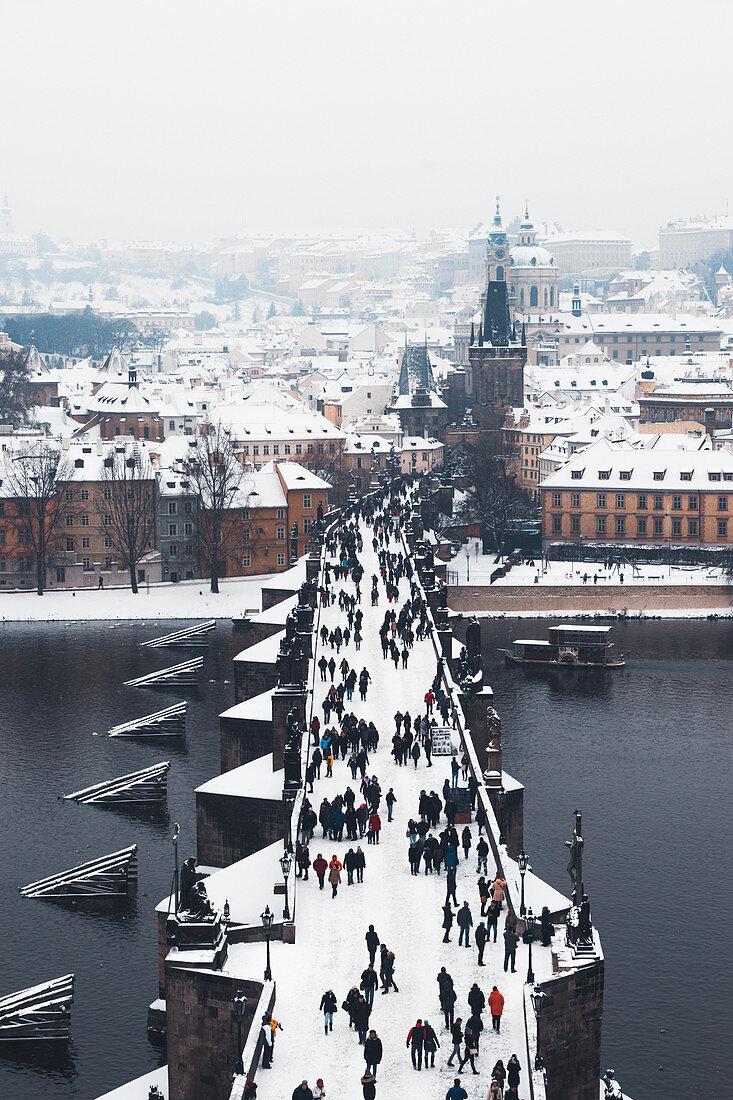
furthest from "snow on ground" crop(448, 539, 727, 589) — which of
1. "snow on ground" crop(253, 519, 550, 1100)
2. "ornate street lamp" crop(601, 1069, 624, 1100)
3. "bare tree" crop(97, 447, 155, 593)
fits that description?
"ornate street lamp" crop(601, 1069, 624, 1100)

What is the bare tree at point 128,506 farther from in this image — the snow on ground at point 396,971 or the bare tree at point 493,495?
the snow on ground at point 396,971

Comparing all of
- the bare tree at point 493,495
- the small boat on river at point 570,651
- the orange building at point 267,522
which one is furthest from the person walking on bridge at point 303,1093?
the bare tree at point 493,495

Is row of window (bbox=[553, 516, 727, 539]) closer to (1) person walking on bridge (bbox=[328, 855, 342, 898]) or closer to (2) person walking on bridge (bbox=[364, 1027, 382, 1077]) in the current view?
(1) person walking on bridge (bbox=[328, 855, 342, 898])

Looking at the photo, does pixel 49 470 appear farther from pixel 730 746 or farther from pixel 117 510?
pixel 730 746

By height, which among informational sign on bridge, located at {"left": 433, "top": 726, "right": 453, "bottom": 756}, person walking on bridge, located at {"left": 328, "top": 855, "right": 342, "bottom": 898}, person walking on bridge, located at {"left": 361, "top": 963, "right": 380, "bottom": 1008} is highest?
informational sign on bridge, located at {"left": 433, "top": 726, "right": 453, "bottom": 756}

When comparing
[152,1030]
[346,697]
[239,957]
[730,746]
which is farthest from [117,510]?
[239,957]

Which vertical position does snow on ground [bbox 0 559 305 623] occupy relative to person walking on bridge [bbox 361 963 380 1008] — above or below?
above
